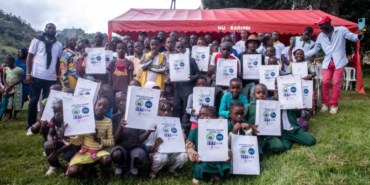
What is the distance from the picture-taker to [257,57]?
5.15 metres

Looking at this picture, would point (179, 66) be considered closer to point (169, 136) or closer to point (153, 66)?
point (153, 66)

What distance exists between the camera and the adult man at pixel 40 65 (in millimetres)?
5375

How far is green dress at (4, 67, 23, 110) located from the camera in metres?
6.84

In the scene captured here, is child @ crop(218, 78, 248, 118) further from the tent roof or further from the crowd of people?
the tent roof

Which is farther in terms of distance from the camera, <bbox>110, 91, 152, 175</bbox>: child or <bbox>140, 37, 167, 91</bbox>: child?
<bbox>140, 37, 167, 91</bbox>: child

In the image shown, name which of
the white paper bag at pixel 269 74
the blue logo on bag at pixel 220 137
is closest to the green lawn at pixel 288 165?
the blue logo on bag at pixel 220 137

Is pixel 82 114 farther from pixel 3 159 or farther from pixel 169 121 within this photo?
pixel 3 159

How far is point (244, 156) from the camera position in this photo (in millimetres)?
3346

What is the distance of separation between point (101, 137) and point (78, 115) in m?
0.49

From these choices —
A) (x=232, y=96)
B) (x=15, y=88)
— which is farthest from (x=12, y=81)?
(x=232, y=96)

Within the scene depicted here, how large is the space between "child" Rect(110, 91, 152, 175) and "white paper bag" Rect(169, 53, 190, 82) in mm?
1671

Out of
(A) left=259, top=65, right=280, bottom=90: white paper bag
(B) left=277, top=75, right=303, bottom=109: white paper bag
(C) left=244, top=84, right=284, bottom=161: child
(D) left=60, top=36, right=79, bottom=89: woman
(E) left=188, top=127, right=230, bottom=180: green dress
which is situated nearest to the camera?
(E) left=188, top=127, right=230, bottom=180: green dress

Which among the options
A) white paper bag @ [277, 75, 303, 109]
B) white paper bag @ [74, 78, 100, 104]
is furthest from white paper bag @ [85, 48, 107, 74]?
white paper bag @ [277, 75, 303, 109]

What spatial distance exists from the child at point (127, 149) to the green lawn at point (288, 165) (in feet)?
0.58
